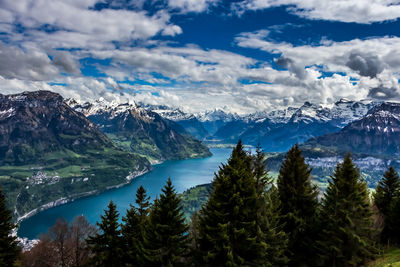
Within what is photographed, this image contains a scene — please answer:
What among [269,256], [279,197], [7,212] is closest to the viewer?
[269,256]

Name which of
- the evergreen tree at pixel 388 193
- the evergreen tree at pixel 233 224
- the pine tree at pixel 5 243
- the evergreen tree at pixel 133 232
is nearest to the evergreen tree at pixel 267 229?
the evergreen tree at pixel 233 224

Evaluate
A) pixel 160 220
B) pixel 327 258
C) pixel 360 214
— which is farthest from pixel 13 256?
pixel 360 214

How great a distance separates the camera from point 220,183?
91.8 feet

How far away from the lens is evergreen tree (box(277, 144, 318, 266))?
34750 millimetres

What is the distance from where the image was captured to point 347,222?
101 feet

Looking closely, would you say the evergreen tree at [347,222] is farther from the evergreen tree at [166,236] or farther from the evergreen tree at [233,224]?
the evergreen tree at [166,236]

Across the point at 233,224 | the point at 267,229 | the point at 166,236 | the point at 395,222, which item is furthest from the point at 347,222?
the point at 166,236

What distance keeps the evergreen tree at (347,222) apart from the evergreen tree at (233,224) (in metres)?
8.68

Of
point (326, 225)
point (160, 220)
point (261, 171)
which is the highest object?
point (261, 171)

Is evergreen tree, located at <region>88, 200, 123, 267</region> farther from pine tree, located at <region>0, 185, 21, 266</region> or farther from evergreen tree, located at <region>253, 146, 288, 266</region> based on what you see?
evergreen tree, located at <region>253, 146, 288, 266</region>

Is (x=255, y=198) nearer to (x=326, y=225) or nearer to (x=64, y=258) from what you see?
(x=326, y=225)

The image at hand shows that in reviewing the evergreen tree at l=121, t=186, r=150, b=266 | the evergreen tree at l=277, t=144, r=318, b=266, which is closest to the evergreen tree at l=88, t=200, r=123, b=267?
the evergreen tree at l=121, t=186, r=150, b=266

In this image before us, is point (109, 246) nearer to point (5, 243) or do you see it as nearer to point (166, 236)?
point (5, 243)

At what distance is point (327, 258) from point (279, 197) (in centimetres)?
794
